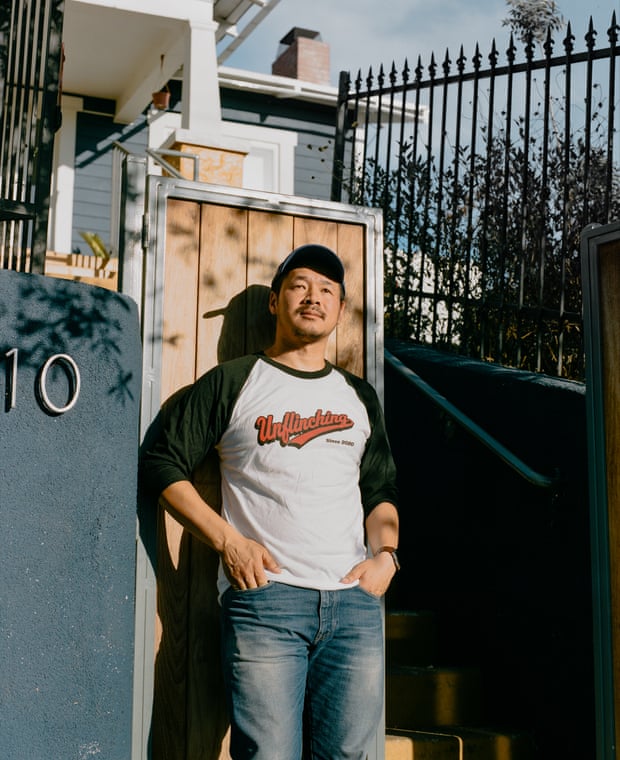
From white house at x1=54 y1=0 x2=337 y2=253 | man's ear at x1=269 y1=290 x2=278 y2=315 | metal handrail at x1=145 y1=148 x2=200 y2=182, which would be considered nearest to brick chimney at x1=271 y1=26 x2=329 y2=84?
white house at x1=54 y1=0 x2=337 y2=253

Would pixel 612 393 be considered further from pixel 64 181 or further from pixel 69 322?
Answer: pixel 64 181

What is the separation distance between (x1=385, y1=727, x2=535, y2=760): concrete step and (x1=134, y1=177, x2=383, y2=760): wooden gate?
1.20ft

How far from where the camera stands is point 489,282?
19.8 feet

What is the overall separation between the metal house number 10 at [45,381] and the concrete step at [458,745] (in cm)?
205

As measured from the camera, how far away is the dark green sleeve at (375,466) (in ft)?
11.8

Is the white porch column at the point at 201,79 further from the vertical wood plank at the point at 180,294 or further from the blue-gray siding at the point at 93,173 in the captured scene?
the vertical wood plank at the point at 180,294

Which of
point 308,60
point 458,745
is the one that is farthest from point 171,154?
point 308,60

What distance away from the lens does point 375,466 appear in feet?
11.9

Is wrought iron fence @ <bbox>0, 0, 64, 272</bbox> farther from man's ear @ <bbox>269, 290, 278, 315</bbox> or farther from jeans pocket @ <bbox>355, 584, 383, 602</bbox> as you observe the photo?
jeans pocket @ <bbox>355, 584, 383, 602</bbox>

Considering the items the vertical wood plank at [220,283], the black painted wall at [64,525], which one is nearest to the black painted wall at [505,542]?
the vertical wood plank at [220,283]

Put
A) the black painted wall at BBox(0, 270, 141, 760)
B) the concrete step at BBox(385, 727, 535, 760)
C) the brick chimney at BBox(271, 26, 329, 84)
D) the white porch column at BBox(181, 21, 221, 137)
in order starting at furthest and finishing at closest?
1. the brick chimney at BBox(271, 26, 329, 84)
2. the white porch column at BBox(181, 21, 221, 137)
3. the concrete step at BBox(385, 727, 535, 760)
4. the black painted wall at BBox(0, 270, 141, 760)

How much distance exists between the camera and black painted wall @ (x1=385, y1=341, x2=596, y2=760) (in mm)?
4160

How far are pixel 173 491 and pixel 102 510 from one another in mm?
252

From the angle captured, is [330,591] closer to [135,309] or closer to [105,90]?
[135,309]
